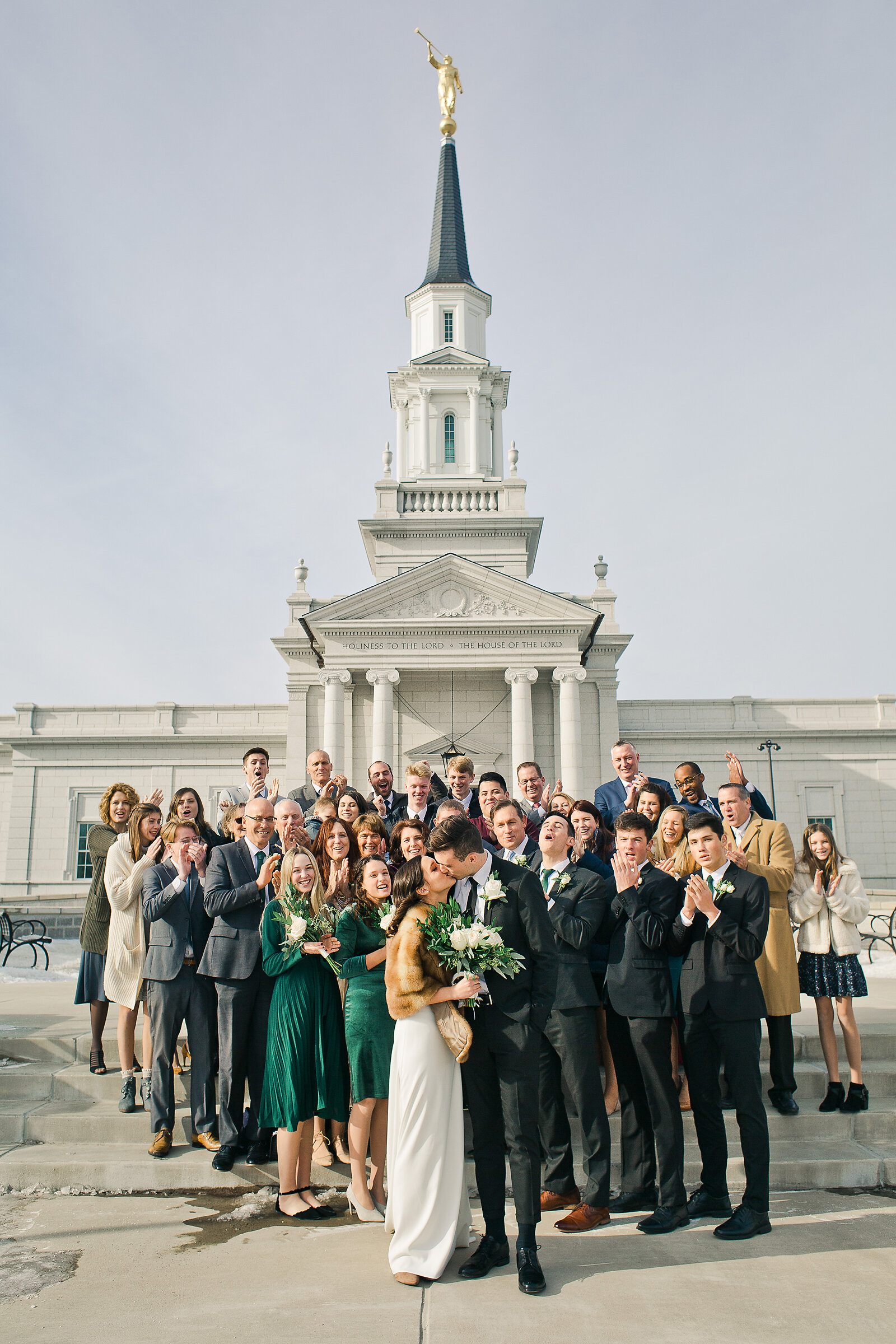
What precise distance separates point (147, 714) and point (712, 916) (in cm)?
2950

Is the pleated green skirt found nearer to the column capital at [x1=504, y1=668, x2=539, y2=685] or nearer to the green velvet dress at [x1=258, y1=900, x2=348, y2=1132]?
the green velvet dress at [x1=258, y1=900, x2=348, y2=1132]

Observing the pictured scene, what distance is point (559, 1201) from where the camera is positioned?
5.43 meters

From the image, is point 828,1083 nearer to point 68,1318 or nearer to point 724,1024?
point 724,1024

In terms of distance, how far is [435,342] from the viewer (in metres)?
36.6

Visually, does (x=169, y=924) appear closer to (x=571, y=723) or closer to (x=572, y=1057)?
(x=572, y=1057)

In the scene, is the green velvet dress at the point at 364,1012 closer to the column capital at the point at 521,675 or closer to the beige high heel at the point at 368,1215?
the beige high heel at the point at 368,1215

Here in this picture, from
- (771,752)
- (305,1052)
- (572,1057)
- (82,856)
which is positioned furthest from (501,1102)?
(82,856)

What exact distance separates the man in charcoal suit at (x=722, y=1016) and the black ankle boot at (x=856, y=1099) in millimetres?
1669

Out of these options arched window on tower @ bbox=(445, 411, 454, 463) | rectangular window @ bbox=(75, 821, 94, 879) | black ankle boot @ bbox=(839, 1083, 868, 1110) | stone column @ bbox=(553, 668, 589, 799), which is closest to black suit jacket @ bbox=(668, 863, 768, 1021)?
black ankle boot @ bbox=(839, 1083, 868, 1110)

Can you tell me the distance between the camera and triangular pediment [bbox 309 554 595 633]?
2641cm

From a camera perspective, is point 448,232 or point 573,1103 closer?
point 573,1103

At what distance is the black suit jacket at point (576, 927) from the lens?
5383 millimetres

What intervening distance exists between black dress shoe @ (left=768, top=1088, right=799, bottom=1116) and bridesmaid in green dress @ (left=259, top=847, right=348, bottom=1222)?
3177mm

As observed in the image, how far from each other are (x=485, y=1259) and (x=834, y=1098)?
3.33 metres
